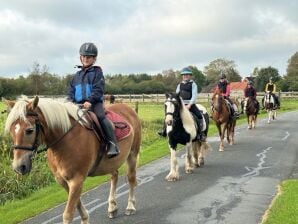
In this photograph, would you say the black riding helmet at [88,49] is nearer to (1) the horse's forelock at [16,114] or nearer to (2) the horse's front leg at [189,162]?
(1) the horse's forelock at [16,114]

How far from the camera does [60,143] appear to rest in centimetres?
606

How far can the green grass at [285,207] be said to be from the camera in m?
7.11

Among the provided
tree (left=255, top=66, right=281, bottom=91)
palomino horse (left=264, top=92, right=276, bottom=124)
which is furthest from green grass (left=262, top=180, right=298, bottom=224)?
tree (left=255, top=66, right=281, bottom=91)

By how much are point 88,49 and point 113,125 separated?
1.27m

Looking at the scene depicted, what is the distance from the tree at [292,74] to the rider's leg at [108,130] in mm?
82232

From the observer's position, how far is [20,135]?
5387mm

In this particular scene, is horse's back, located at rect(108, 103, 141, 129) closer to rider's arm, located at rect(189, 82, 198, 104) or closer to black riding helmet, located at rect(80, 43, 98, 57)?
black riding helmet, located at rect(80, 43, 98, 57)

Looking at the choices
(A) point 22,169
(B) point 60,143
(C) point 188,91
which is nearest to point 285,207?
(B) point 60,143

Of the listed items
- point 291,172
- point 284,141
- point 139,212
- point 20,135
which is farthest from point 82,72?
point 284,141

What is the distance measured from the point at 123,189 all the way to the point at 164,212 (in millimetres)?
2177

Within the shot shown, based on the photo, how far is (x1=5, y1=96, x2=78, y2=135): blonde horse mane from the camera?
5.44 metres

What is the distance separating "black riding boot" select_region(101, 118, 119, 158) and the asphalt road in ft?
4.77

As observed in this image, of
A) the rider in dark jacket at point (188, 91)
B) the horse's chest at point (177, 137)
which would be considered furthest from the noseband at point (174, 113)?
the rider in dark jacket at point (188, 91)

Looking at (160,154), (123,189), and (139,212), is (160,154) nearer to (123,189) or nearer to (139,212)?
(123,189)
